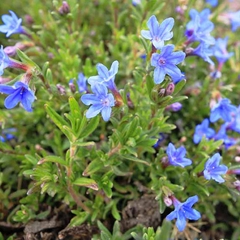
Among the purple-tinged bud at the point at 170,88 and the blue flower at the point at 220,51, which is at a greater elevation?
the purple-tinged bud at the point at 170,88

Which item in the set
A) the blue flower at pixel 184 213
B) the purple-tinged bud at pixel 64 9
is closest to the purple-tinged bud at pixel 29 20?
the purple-tinged bud at pixel 64 9

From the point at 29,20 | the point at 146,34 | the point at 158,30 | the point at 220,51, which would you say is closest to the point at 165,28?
the point at 158,30

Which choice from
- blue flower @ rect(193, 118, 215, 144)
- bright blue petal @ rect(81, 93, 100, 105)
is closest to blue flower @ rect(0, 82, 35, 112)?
bright blue petal @ rect(81, 93, 100, 105)

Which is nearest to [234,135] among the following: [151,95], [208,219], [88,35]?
[208,219]

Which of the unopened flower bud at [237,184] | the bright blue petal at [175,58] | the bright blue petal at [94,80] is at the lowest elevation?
the unopened flower bud at [237,184]

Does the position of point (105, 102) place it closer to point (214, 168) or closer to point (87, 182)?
point (87, 182)

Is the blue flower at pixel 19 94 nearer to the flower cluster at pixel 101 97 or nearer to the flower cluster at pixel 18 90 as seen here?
the flower cluster at pixel 18 90
